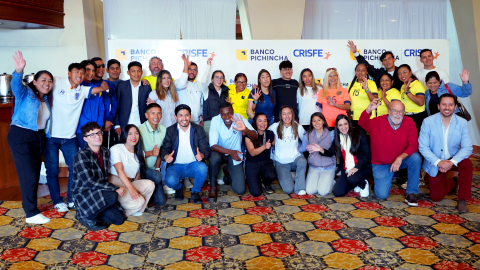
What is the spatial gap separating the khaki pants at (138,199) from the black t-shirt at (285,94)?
6.33 ft

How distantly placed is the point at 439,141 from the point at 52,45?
5784 millimetres

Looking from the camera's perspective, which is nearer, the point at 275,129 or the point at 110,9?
the point at 275,129

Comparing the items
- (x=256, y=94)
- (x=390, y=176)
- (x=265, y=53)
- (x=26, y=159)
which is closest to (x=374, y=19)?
(x=265, y=53)

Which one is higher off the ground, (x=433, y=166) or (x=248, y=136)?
(x=248, y=136)

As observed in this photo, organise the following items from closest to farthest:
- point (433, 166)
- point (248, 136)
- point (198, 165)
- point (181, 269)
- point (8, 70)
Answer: point (181, 269) < point (433, 166) < point (198, 165) < point (248, 136) < point (8, 70)

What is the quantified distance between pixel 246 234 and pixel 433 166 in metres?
2.02

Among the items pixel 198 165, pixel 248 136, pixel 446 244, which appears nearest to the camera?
pixel 446 244

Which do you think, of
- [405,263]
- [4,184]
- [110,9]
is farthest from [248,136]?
[110,9]

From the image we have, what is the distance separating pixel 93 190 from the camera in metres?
2.99

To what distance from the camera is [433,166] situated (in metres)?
3.51

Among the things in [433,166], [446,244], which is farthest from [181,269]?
[433,166]

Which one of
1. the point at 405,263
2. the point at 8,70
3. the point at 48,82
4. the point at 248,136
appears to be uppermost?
→ the point at 8,70

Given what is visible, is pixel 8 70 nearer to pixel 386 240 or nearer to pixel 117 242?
pixel 117 242

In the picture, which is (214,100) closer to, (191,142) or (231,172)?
(191,142)
